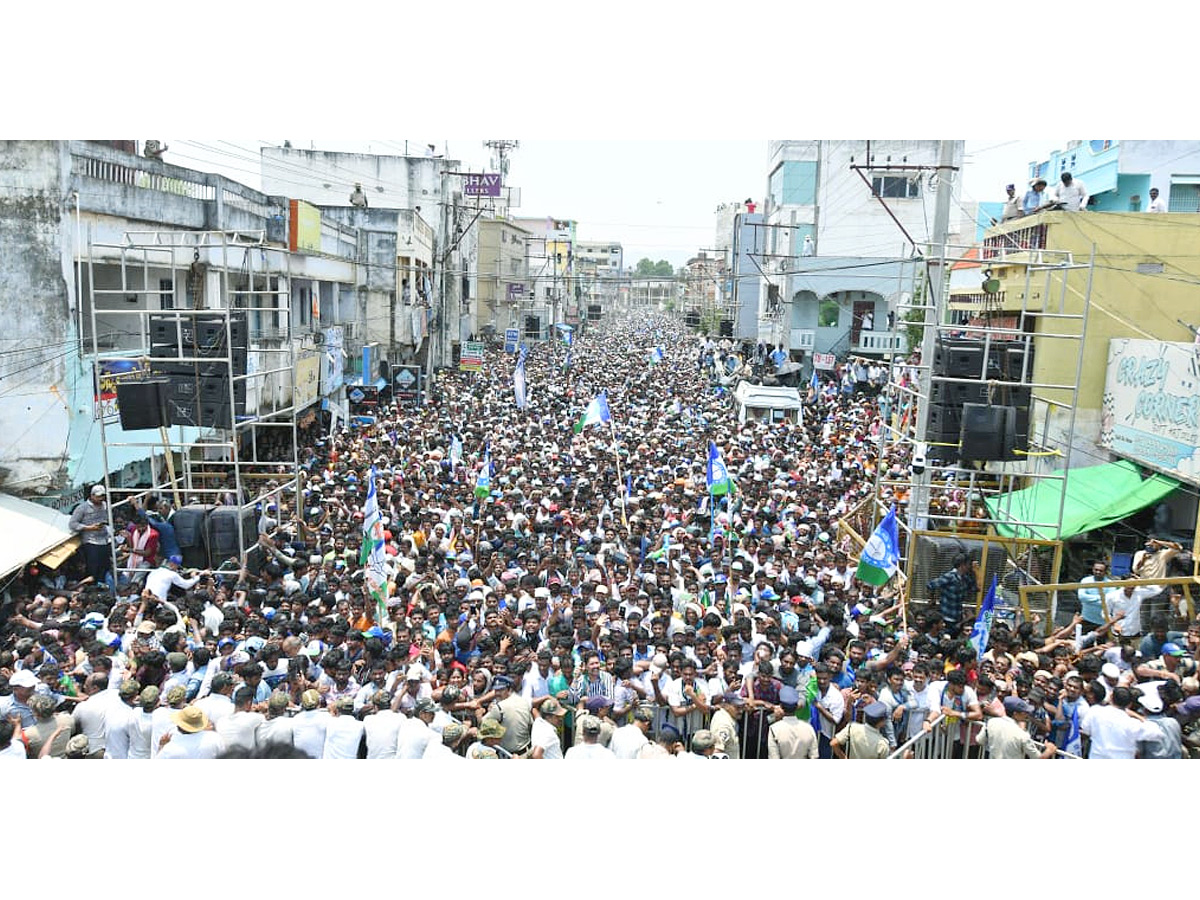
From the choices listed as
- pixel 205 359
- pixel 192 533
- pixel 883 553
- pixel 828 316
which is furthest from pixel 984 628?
pixel 828 316

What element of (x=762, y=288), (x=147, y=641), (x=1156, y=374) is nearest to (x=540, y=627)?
(x=147, y=641)

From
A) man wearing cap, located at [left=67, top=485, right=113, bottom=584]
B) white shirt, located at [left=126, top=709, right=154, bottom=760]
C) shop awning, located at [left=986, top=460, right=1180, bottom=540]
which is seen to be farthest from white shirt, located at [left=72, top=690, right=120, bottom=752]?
shop awning, located at [left=986, top=460, right=1180, bottom=540]

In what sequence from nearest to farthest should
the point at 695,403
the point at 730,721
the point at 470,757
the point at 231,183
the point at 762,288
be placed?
the point at 470,757 < the point at 730,721 < the point at 231,183 < the point at 695,403 < the point at 762,288

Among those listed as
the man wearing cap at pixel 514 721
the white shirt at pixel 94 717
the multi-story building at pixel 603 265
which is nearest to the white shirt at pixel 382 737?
the man wearing cap at pixel 514 721

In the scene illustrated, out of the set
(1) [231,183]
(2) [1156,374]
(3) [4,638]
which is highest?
(1) [231,183]

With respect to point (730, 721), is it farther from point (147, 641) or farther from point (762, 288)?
point (762, 288)

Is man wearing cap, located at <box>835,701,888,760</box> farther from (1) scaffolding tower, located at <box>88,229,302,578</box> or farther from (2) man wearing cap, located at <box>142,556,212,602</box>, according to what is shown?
(1) scaffolding tower, located at <box>88,229,302,578</box>

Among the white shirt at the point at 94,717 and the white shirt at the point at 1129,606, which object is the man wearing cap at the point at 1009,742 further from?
the white shirt at the point at 94,717
